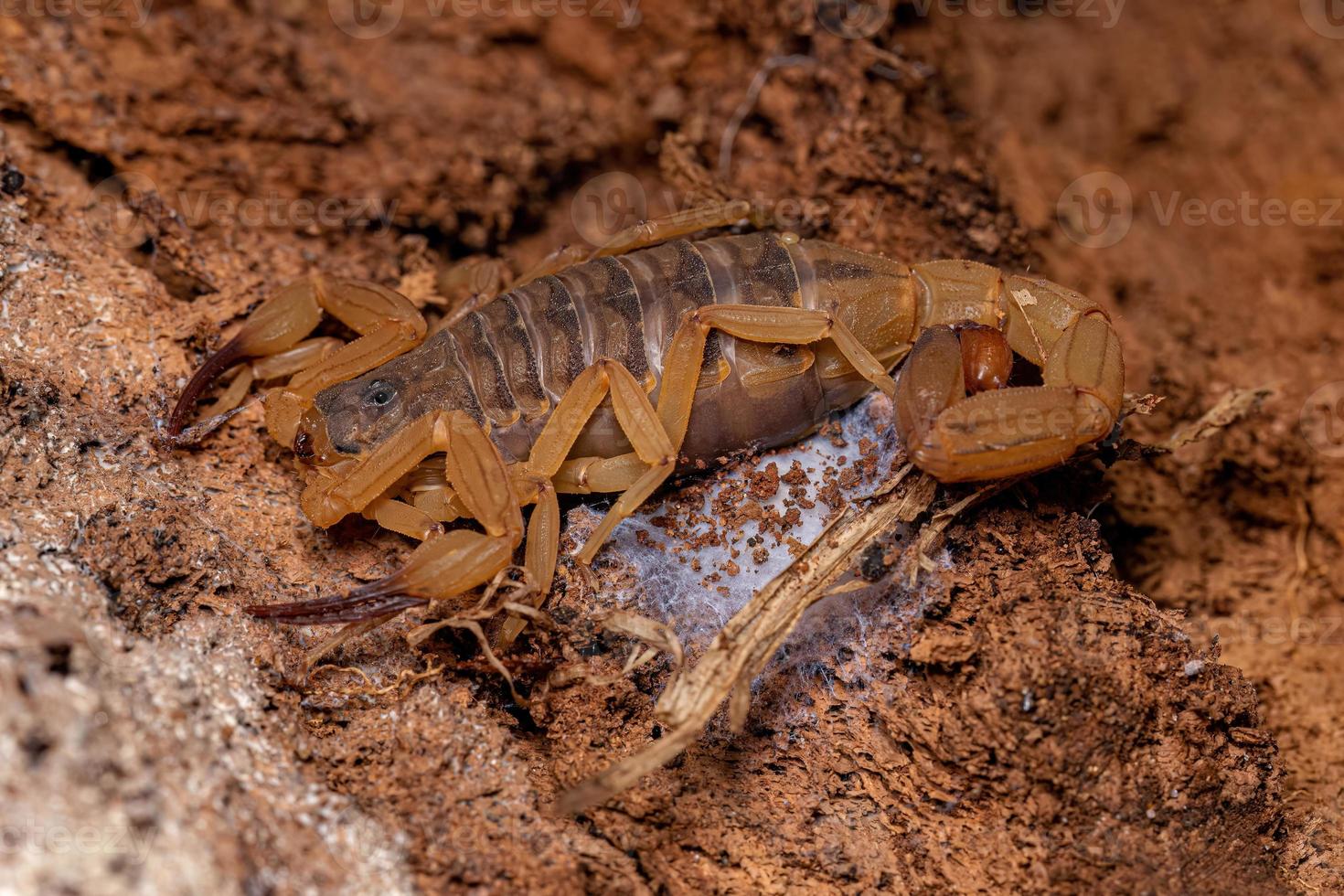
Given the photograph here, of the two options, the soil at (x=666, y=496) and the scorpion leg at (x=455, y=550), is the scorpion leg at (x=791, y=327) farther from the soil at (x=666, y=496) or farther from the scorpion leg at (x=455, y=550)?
the scorpion leg at (x=455, y=550)

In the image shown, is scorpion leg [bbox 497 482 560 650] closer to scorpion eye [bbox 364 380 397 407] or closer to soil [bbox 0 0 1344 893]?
soil [bbox 0 0 1344 893]

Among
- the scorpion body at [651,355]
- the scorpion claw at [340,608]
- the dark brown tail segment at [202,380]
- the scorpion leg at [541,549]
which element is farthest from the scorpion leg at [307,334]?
the scorpion leg at [541,549]

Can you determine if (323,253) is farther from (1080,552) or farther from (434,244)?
(1080,552)

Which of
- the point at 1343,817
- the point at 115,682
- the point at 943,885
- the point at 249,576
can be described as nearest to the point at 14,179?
the point at 249,576

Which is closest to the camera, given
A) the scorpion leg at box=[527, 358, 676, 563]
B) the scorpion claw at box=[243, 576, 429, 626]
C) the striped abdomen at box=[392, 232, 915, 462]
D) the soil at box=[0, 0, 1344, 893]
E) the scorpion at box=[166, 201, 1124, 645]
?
the soil at box=[0, 0, 1344, 893]

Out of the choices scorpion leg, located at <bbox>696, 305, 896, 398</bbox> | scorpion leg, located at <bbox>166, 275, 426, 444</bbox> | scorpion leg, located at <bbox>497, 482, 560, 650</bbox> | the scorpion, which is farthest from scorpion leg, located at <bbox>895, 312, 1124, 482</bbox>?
scorpion leg, located at <bbox>166, 275, 426, 444</bbox>
